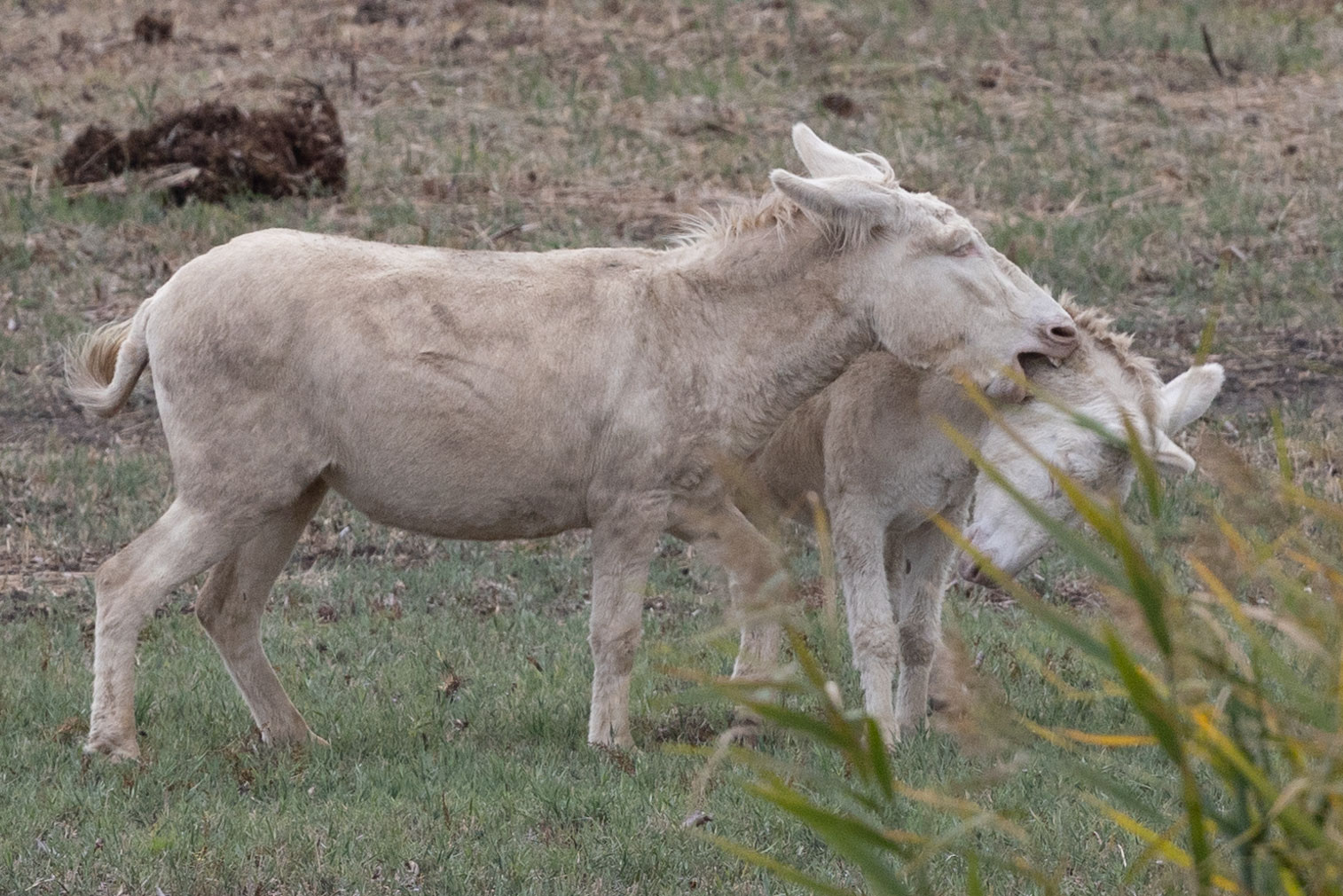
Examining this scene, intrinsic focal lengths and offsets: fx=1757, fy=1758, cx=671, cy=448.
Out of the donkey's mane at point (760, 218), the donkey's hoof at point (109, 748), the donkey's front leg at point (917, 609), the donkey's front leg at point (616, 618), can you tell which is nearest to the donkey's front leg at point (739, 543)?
the donkey's front leg at point (616, 618)

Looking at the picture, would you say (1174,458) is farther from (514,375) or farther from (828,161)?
(514,375)

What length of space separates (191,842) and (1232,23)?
15188 millimetres

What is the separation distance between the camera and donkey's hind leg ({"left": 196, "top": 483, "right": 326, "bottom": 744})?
241 inches

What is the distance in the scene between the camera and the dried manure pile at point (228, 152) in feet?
42.5

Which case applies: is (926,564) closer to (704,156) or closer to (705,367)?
(705,367)

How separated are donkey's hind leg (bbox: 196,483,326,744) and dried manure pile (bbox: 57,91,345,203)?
720 cm

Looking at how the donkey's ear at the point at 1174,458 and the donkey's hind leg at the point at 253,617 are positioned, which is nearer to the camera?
the donkey's ear at the point at 1174,458

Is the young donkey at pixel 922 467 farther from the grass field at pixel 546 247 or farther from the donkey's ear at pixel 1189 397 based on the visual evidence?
the grass field at pixel 546 247

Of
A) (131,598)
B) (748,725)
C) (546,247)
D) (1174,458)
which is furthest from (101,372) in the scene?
(546,247)

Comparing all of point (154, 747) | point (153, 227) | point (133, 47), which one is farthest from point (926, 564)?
point (133, 47)

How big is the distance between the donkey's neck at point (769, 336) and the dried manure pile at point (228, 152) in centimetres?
760

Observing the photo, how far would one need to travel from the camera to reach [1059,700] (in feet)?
22.1

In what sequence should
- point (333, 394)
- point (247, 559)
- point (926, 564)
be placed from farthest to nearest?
1. point (926, 564)
2. point (247, 559)
3. point (333, 394)

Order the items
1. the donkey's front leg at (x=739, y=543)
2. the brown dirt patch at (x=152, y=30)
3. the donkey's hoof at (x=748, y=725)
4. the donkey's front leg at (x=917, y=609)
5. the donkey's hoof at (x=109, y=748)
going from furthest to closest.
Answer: the brown dirt patch at (x=152, y=30), the donkey's front leg at (x=917, y=609), the donkey's hoof at (x=748, y=725), the donkey's hoof at (x=109, y=748), the donkey's front leg at (x=739, y=543)
